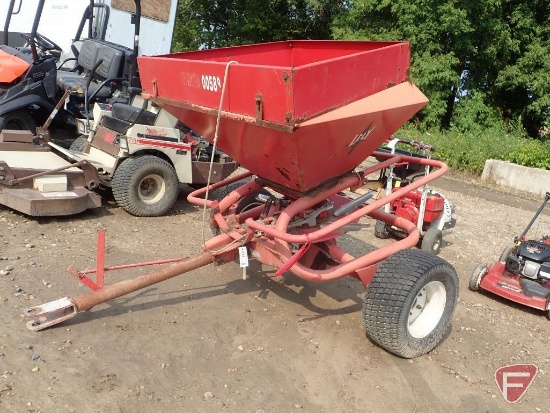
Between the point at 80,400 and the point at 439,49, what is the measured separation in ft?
44.8

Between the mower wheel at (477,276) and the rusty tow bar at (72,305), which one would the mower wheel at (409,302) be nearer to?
the mower wheel at (477,276)

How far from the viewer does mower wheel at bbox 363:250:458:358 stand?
3.33 meters

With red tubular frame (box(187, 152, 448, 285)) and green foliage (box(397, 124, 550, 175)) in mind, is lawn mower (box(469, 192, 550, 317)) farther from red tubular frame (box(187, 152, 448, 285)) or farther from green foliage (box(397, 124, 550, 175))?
green foliage (box(397, 124, 550, 175))

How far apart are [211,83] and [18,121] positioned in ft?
14.2

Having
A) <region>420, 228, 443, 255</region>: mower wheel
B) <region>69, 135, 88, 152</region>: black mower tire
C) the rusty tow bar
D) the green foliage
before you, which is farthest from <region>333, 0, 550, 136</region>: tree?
the rusty tow bar

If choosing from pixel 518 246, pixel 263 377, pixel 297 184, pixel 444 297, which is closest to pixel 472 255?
pixel 518 246

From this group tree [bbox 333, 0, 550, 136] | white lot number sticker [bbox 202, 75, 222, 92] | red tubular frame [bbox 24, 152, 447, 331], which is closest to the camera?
white lot number sticker [bbox 202, 75, 222, 92]

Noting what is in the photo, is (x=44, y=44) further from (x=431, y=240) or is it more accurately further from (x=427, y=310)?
(x=427, y=310)

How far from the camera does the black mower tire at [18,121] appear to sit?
21.2 ft

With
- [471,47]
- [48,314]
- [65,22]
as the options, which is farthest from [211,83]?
[471,47]

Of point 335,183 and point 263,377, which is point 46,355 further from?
point 335,183

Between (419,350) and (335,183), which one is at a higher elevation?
(335,183)

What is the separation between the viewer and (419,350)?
3562mm

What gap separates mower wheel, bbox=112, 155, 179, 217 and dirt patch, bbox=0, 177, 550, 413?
0.66 metres
